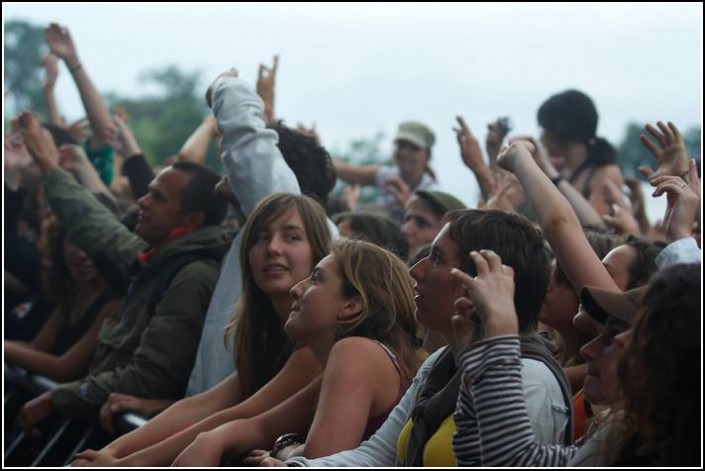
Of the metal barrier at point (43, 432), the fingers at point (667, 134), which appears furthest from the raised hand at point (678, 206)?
the metal barrier at point (43, 432)

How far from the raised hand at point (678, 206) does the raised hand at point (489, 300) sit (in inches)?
34.1

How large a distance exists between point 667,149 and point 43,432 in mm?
3789

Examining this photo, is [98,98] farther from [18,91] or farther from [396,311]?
[18,91]

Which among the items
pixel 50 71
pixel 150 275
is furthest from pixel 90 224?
pixel 50 71

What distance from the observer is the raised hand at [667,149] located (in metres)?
4.91

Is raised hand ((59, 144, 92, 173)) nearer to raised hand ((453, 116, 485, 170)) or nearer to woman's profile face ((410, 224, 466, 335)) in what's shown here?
raised hand ((453, 116, 485, 170))

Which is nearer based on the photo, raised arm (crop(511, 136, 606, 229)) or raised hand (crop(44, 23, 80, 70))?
raised arm (crop(511, 136, 606, 229))

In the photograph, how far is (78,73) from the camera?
878 cm

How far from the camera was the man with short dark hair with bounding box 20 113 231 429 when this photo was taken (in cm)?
642

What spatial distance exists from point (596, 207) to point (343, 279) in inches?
103

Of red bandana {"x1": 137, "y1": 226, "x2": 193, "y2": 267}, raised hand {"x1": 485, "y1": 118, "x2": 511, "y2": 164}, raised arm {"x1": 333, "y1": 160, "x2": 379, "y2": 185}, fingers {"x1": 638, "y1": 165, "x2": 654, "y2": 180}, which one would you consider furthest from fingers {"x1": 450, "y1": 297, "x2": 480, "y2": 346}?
raised arm {"x1": 333, "y1": 160, "x2": 379, "y2": 185}

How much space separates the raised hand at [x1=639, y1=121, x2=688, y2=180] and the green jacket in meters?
2.40

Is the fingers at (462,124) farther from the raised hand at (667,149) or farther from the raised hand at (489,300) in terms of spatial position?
the raised hand at (489,300)

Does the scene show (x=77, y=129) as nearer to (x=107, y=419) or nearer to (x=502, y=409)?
(x=107, y=419)
